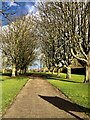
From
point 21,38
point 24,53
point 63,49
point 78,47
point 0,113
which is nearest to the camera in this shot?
point 0,113

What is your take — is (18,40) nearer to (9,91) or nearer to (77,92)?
(9,91)

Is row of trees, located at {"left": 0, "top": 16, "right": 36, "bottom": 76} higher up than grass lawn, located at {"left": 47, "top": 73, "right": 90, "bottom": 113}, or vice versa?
row of trees, located at {"left": 0, "top": 16, "right": 36, "bottom": 76}

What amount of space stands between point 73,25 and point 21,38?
73.5 ft

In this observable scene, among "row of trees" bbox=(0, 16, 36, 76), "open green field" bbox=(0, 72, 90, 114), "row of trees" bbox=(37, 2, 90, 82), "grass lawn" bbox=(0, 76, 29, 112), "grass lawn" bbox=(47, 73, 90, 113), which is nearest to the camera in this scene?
"open green field" bbox=(0, 72, 90, 114)

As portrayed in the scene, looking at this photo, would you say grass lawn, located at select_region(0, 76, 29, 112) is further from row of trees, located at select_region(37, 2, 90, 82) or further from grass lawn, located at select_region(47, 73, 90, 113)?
row of trees, located at select_region(37, 2, 90, 82)

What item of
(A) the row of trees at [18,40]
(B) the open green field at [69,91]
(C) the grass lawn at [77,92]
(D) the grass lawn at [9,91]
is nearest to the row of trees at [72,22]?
(C) the grass lawn at [77,92]

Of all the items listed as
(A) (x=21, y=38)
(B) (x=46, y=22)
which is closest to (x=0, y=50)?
(A) (x=21, y=38)

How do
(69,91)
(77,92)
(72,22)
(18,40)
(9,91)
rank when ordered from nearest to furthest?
(77,92) < (69,91) < (9,91) < (72,22) < (18,40)

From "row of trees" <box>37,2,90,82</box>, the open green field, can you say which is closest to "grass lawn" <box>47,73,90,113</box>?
the open green field

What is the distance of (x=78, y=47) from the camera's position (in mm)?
31734

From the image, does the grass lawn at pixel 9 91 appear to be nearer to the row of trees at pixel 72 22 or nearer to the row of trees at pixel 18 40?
the row of trees at pixel 72 22

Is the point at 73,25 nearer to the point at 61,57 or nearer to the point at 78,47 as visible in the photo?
the point at 78,47

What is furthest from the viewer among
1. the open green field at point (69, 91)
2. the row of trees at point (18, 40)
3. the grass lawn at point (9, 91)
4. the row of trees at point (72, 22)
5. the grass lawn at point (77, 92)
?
the row of trees at point (18, 40)

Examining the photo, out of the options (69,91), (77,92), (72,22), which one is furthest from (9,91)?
(72,22)
